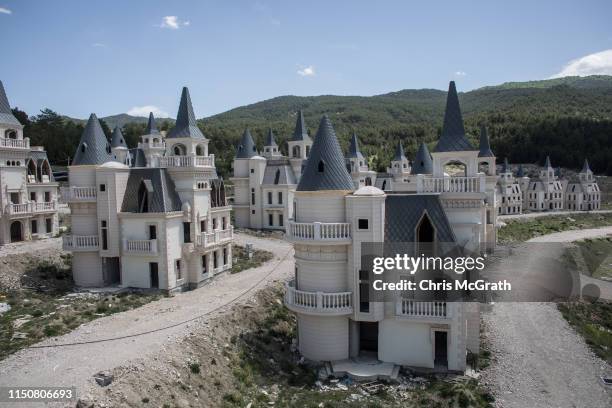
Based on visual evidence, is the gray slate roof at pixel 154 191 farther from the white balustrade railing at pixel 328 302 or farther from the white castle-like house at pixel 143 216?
the white balustrade railing at pixel 328 302

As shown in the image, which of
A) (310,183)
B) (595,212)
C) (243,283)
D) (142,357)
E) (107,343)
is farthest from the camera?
(595,212)

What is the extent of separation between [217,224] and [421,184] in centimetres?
1728

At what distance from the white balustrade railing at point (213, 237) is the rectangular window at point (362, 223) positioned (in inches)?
534

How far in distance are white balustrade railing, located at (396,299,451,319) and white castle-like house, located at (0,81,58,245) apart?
33650mm

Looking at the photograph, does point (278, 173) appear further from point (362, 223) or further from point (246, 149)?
point (362, 223)

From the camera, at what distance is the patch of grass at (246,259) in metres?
37.8

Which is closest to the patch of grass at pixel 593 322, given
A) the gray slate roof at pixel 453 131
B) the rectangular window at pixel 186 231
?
the gray slate roof at pixel 453 131

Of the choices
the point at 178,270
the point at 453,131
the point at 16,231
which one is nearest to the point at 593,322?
the point at 453,131

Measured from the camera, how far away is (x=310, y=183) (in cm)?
2241

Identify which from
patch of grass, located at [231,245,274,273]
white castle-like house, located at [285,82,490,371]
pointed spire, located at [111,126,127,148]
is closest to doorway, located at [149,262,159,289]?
patch of grass, located at [231,245,274,273]

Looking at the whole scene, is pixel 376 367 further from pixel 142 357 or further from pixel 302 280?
pixel 142 357

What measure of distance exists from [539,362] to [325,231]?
45.7 feet

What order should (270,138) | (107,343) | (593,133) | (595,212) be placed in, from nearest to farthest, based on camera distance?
(107,343) → (270,138) → (595,212) → (593,133)

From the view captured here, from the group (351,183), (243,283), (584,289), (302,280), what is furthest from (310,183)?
(584,289)
